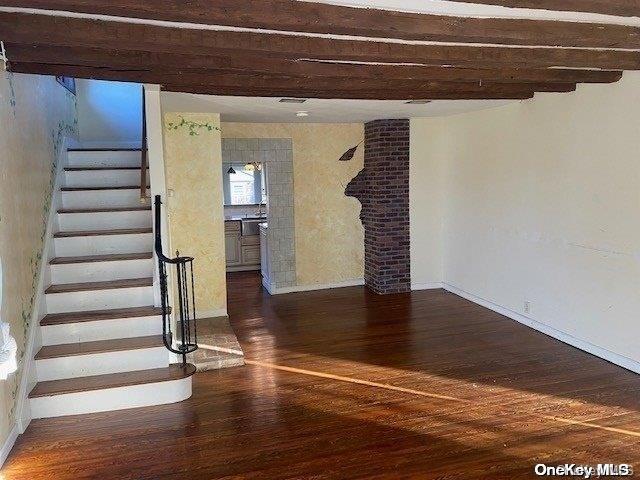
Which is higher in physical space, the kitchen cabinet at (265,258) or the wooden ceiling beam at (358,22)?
the wooden ceiling beam at (358,22)

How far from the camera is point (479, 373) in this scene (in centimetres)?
411

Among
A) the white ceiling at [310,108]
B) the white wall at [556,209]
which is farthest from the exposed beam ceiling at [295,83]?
the white ceiling at [310,108]

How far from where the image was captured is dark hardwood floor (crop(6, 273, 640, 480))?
114 inches

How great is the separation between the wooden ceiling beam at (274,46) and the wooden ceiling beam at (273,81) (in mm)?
721

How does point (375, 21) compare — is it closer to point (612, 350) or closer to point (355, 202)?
point (612, 350)

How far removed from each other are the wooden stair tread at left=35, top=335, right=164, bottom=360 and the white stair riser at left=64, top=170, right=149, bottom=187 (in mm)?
1980

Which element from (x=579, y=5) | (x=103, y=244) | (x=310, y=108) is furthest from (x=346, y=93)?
(x=103, y=244)

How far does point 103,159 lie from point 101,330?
2.38 meters

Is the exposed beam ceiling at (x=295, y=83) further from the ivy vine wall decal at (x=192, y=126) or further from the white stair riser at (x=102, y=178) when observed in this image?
the white stair riser at (x=102, y=178)

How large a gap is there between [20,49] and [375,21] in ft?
6.89

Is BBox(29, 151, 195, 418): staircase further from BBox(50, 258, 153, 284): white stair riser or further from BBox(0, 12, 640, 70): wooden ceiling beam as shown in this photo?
BBox(0, 12, 640, 70): wooden ceiling beam

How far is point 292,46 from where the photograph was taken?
2816mm

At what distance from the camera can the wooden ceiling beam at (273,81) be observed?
3.39 metres

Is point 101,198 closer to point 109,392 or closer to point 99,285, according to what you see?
point 99,285
